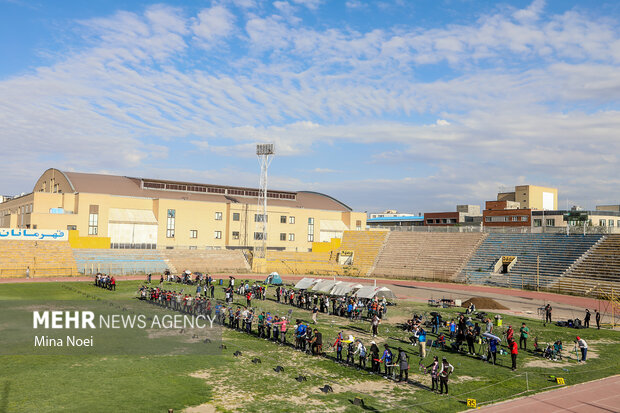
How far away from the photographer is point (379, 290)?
41.0 m

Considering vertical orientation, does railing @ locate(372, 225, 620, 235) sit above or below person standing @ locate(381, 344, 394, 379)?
above

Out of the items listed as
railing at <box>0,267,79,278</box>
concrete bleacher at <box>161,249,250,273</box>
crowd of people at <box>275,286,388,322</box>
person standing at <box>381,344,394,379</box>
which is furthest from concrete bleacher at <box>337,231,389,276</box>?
person standing at <box>381,344,394,379</box>

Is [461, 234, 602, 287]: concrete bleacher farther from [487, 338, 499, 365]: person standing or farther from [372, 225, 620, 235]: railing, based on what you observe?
[487, 338, 499, 365]: person standing

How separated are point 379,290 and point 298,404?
23930mm

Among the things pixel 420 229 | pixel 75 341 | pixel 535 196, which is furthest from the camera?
pixel 535 196

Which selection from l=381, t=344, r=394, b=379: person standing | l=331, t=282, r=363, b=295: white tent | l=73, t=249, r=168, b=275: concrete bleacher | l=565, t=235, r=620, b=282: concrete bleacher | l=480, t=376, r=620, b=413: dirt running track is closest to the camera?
l=480, t=376, r=620, b=413: dirt running track

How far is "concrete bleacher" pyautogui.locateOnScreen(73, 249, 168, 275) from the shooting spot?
61812 millimetres

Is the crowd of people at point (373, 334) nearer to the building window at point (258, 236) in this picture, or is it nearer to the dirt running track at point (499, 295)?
the dirt running track at point (499, 295)

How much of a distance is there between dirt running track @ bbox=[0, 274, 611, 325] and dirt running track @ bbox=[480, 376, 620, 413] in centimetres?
1927

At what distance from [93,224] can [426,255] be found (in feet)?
164

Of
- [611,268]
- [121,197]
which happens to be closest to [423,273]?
[611,268]

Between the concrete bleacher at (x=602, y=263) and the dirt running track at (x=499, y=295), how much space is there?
4446mm

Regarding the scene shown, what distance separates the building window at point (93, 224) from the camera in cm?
7000

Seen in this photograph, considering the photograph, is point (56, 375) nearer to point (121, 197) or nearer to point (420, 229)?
point (121, 197)
